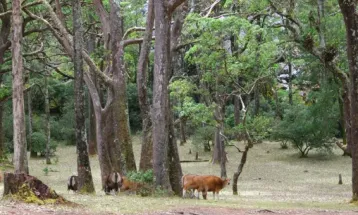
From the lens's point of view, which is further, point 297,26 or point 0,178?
point 0,178

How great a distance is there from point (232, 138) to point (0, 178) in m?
19.0

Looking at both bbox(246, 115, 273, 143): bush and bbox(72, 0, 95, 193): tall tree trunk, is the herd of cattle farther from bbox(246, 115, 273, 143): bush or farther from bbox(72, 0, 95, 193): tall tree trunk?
bbox(246, 115, 273, 143): bush

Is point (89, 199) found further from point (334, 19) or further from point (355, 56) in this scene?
point (334, 19)

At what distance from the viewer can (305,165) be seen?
30.6m

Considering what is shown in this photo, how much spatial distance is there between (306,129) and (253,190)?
31.0ft

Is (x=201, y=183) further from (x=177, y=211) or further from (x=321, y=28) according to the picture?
(x=321, y=28)

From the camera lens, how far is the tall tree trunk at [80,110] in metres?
13.7

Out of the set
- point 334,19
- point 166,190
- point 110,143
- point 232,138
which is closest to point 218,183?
point 166,190

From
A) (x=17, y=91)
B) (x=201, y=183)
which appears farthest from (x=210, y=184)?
(x=17, y=91)

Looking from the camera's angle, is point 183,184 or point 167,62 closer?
point 167,62

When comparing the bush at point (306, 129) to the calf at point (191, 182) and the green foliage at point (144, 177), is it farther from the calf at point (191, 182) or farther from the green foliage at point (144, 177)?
the green foliage at point (144, 177)

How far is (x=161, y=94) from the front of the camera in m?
13.5

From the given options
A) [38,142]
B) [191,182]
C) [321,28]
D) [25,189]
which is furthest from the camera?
[38,142]

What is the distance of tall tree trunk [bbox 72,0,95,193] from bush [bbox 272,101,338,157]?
1741cm
